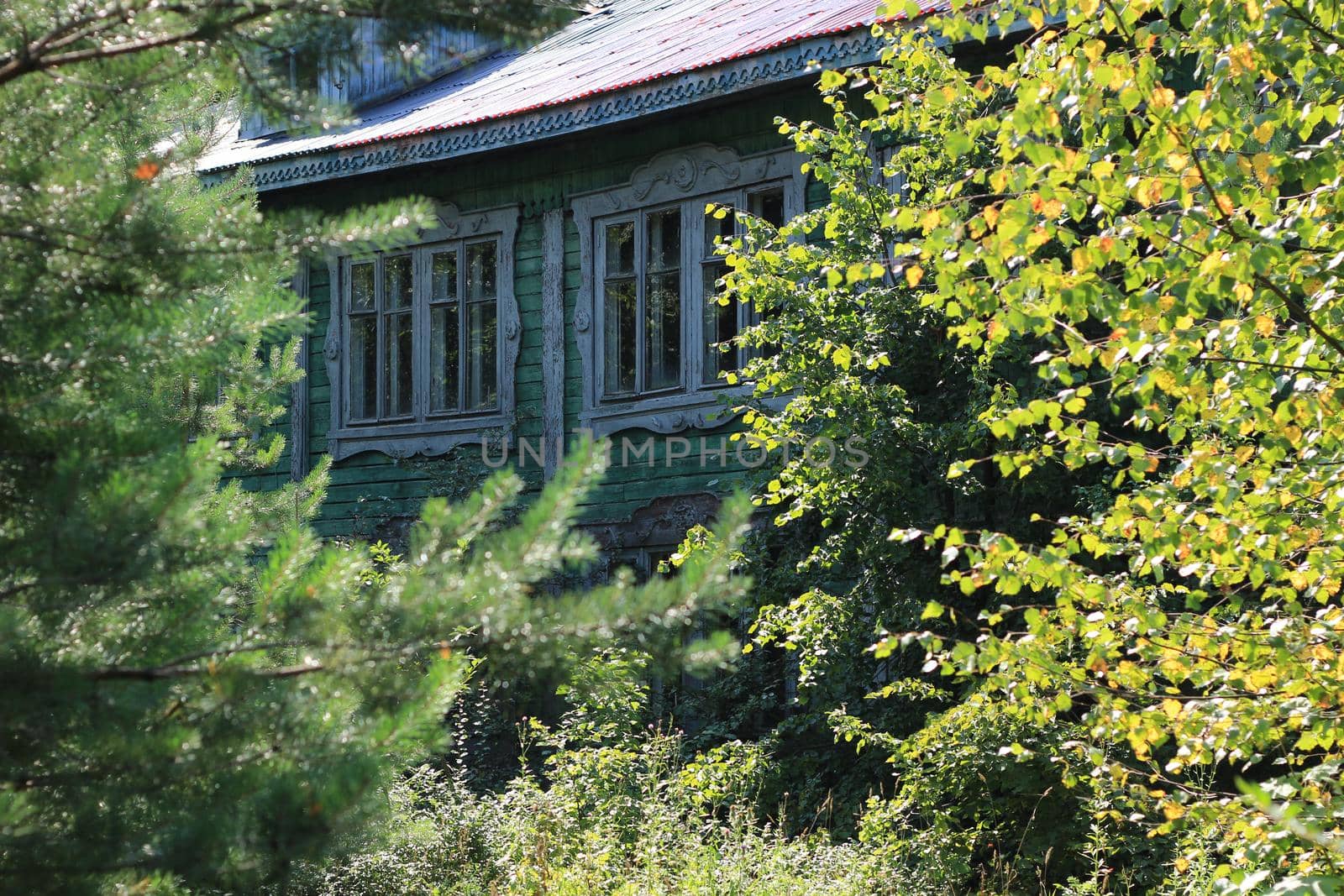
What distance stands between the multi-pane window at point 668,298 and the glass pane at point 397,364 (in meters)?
2.19

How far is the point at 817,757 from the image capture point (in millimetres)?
7941

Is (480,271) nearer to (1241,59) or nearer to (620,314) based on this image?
(620,314)

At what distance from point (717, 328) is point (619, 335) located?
0.95 m

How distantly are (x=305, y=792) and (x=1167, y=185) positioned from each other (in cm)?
286

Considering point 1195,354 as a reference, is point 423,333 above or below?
above

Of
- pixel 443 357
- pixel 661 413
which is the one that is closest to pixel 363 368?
pixel 443 357

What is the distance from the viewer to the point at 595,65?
11648 millimetres

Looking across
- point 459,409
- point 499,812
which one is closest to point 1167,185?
point 499,812

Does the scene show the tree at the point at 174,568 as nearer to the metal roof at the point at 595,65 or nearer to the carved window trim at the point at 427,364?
the metal roof at the point at 595,65

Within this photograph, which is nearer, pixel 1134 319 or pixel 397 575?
pixel 397 575

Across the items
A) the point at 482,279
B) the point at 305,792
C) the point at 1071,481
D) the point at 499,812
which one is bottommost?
the point at 499,812

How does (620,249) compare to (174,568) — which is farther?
(620,249)

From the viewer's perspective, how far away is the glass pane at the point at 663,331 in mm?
10578

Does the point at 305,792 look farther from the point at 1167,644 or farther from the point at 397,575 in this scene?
the point at 1167,644
